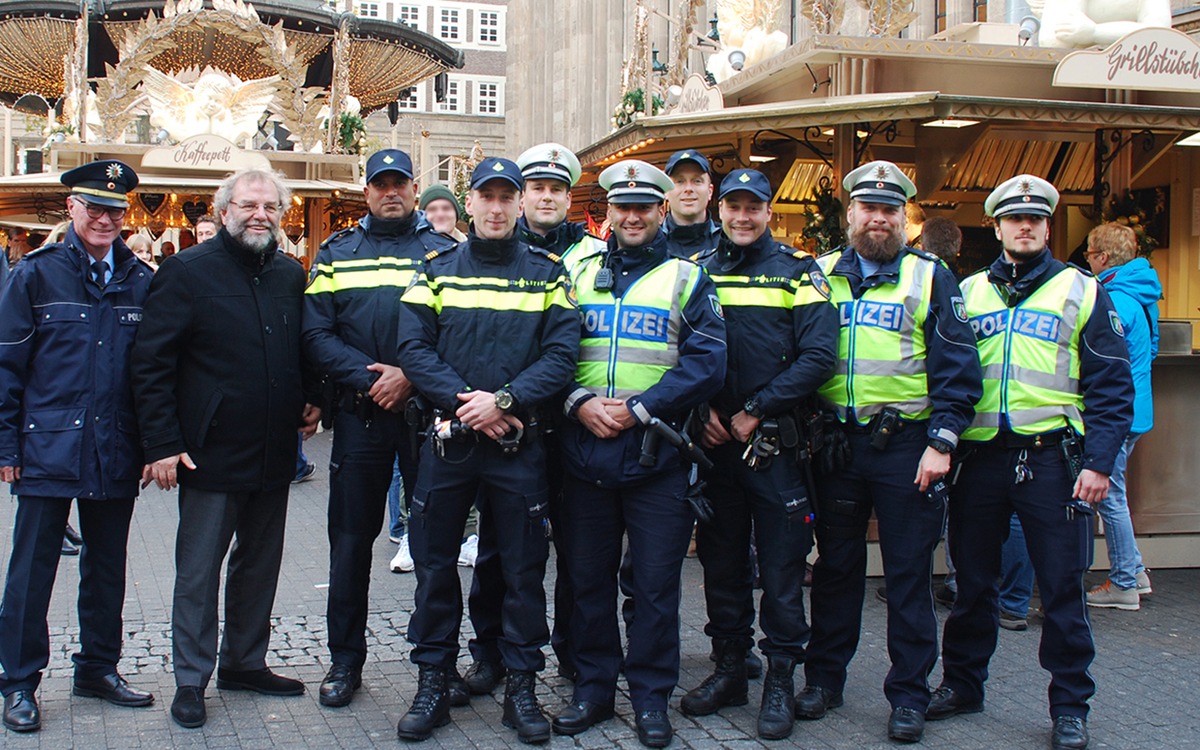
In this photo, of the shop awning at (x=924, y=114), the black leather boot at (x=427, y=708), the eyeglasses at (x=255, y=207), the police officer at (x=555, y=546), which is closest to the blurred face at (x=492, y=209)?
the police officer at (x=555, y=546)

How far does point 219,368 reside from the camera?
5016mm

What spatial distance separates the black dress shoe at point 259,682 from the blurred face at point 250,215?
1.89 m

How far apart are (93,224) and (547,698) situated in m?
2.85

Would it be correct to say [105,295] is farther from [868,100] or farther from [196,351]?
[868,100]

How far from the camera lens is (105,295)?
197 inches

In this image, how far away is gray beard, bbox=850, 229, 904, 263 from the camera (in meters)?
5.00

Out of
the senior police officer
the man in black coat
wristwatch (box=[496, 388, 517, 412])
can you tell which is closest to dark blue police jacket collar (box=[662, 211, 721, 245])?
wristwatch (box=[496, 388, 517, 412])

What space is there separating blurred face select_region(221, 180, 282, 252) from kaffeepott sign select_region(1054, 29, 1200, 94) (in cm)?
563

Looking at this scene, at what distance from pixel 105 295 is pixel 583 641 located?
2.50m

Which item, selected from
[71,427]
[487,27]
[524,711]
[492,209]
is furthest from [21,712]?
[487,27]

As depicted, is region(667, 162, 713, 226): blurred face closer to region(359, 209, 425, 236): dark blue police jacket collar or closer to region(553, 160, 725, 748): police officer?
region(553, 160, 725, 748): police officer

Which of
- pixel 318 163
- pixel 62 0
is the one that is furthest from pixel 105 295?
pixel 62 0

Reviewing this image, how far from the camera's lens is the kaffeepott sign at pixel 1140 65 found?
812cm

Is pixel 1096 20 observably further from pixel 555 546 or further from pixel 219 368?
pixel 219 368
